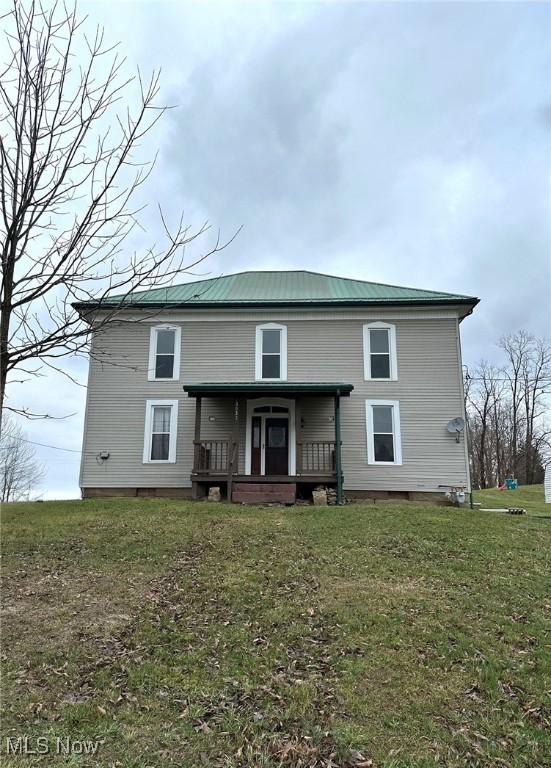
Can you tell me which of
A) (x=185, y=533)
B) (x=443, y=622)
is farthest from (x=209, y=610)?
(x=185, y=533)

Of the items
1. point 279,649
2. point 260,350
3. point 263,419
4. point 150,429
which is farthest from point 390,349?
point 279,649

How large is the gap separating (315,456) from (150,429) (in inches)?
205

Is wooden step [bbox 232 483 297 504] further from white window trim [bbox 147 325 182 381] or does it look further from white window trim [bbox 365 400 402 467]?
white window trim [bbox 147 325 182 381]

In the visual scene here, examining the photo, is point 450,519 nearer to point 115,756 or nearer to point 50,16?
point 115,756

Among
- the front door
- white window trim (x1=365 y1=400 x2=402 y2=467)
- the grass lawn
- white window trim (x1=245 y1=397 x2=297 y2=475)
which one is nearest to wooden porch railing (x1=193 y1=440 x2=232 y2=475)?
white window trim (x1=245 y1=397 x2=297 y2=475)

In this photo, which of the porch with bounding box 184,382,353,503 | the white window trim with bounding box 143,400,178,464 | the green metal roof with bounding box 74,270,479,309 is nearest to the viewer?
the porch with bounding box 184,382,353,503

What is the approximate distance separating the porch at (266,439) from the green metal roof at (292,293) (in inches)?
111

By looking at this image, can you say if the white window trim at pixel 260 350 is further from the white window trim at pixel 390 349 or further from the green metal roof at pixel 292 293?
the white window trim at pixel 390 349

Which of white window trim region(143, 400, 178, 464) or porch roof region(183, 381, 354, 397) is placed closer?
porch roof region(183, 381, 354, 397)

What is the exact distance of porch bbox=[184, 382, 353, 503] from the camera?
555 inches

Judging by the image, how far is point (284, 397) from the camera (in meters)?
15.3

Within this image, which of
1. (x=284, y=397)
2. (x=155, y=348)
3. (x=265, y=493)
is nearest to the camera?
(x=265, y=493)

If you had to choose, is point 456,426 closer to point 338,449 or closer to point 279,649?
point 338,449

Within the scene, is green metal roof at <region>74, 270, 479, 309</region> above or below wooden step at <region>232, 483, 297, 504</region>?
above
